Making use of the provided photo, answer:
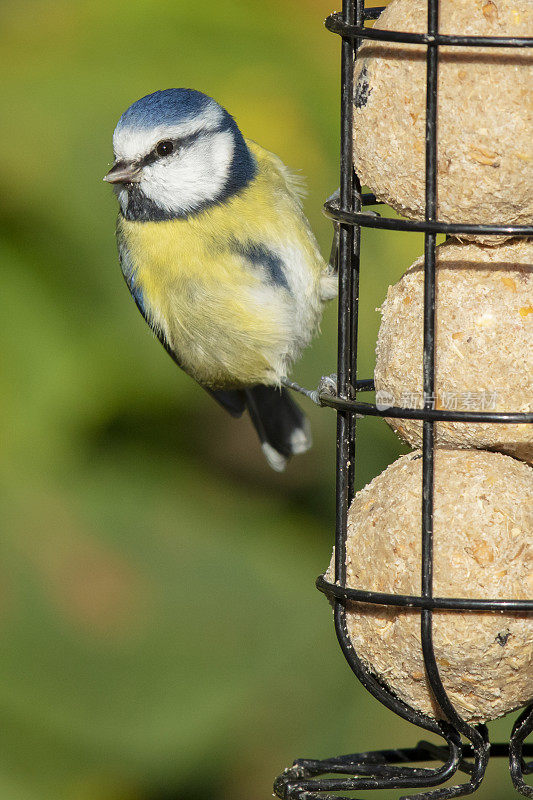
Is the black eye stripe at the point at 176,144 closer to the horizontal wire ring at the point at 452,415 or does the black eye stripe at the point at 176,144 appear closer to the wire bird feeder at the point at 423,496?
the wire bird feeder at the point at 423,496

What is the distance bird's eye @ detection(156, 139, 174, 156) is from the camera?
235 cm

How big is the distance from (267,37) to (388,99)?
1372 mm

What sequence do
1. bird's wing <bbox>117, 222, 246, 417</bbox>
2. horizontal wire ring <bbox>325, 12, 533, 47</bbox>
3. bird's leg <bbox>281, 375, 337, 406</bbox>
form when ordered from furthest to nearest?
bird's wing <bbox>117, 222, 246, 417</bbox>
bird's leg <bbox>281, 375, 337, 406</bbox>
horizontal wire ring <bbox>325, 12, 533, 47</bbox>

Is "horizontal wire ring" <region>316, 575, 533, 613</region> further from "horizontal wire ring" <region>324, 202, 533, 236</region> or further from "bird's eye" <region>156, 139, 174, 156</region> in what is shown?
"bird's eye" <region>156, 139, 174, 156</region>

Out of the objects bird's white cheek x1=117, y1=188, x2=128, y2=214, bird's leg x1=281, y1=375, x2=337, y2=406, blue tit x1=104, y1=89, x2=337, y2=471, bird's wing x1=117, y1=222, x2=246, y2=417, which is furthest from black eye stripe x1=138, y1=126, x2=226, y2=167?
bird's leg x1=281, y1=375, x2=337, y2=406

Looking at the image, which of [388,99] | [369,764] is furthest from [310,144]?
[369,764]

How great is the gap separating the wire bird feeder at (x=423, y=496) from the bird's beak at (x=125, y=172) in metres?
0.70

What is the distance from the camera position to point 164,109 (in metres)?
2.32

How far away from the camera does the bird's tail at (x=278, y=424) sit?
297cm

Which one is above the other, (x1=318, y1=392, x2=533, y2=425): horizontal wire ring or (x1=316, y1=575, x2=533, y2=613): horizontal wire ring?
(x1=318, y1=392, x2=533, y2=425): horizontal wire ring

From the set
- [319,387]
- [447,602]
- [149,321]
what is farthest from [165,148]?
[447,602]

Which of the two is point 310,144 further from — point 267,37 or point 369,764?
point 369,764

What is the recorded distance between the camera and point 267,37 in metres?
2.83

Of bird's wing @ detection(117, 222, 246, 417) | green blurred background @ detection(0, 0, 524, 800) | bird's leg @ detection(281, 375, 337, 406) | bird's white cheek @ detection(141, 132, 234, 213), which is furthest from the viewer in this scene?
green blurred background @ detection(0, 0, 524, 800)
